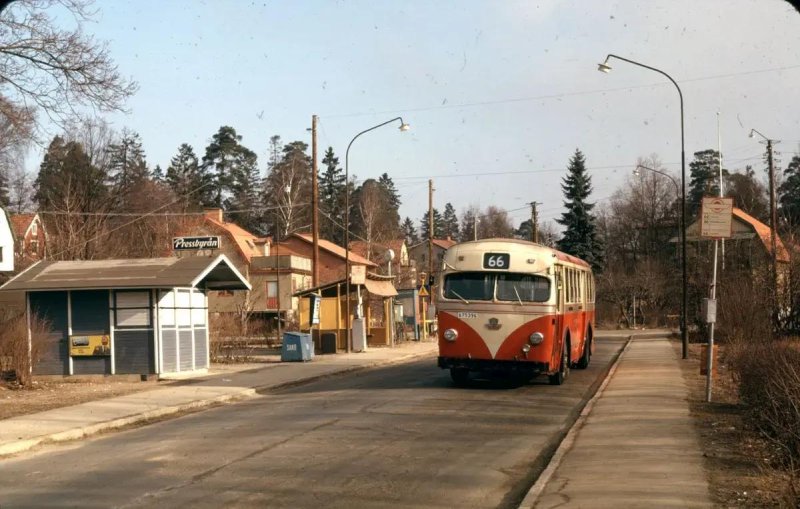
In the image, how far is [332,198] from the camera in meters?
113

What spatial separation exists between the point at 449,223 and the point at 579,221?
9073 cm

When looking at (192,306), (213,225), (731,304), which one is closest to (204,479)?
(192,306)

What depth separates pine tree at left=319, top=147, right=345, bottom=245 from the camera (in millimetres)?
111438

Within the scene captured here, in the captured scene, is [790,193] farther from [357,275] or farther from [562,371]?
[562,371]

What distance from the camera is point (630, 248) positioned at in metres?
92.8

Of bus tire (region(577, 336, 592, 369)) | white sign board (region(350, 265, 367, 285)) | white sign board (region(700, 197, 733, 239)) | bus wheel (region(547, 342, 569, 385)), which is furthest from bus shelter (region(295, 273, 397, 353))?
white sign board (region(700, 197, 733, 239))

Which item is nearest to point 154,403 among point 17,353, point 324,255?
point 17,353

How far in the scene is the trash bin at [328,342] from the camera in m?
35.6

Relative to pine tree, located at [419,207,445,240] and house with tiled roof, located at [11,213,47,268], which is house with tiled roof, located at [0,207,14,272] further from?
pine tree, located at [419,207,445,240]

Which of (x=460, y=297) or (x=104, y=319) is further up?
(x=460, y=297)

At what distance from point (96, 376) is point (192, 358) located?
2.97 meters

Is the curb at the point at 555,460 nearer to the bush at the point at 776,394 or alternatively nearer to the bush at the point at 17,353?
the bush at the point at 776,394

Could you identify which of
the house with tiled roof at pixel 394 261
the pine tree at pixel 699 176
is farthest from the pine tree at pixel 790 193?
the house with tiled roof at pixel 394 261

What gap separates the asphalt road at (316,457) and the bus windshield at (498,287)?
7.54 feet
